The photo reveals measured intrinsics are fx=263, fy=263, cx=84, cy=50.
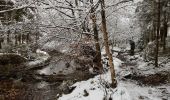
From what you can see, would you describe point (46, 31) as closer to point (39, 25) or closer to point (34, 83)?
point (39, 25)

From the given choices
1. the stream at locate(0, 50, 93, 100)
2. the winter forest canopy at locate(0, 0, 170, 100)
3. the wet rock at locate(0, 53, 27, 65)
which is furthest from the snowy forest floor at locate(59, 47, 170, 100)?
the wet rock at locate(0, 53, 27, 65)

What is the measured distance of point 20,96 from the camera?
14.9 m

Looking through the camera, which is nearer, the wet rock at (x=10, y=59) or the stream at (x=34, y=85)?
the stream at (x=34, y=85)

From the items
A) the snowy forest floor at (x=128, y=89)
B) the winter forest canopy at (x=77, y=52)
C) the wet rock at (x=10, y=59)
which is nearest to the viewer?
the snowy forest floor at (x=128, y=89)

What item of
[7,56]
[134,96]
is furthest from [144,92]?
[7,56]

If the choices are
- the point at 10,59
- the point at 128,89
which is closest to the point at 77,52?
the point at 128,89

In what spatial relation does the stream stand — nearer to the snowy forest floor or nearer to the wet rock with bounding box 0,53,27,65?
the snowy forest floor

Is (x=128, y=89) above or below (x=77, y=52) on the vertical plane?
below

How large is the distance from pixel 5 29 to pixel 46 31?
8.83ft

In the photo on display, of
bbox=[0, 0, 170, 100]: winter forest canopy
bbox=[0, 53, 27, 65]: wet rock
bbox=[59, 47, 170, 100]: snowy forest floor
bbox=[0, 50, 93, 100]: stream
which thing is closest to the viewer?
bbox=[59, 47, 170, 100]: snowy forest floor

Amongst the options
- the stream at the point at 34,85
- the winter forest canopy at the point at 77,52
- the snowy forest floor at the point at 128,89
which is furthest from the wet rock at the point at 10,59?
the snowy forest floor at the point at 128,89

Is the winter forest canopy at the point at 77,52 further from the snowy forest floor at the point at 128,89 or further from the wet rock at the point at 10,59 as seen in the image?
the wet rock at the point at 10,59

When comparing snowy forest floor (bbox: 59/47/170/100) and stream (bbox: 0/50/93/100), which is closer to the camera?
snowy forest floor (bbox: 59/47/170/100)

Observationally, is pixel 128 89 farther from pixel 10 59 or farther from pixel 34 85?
pixel 10 59
